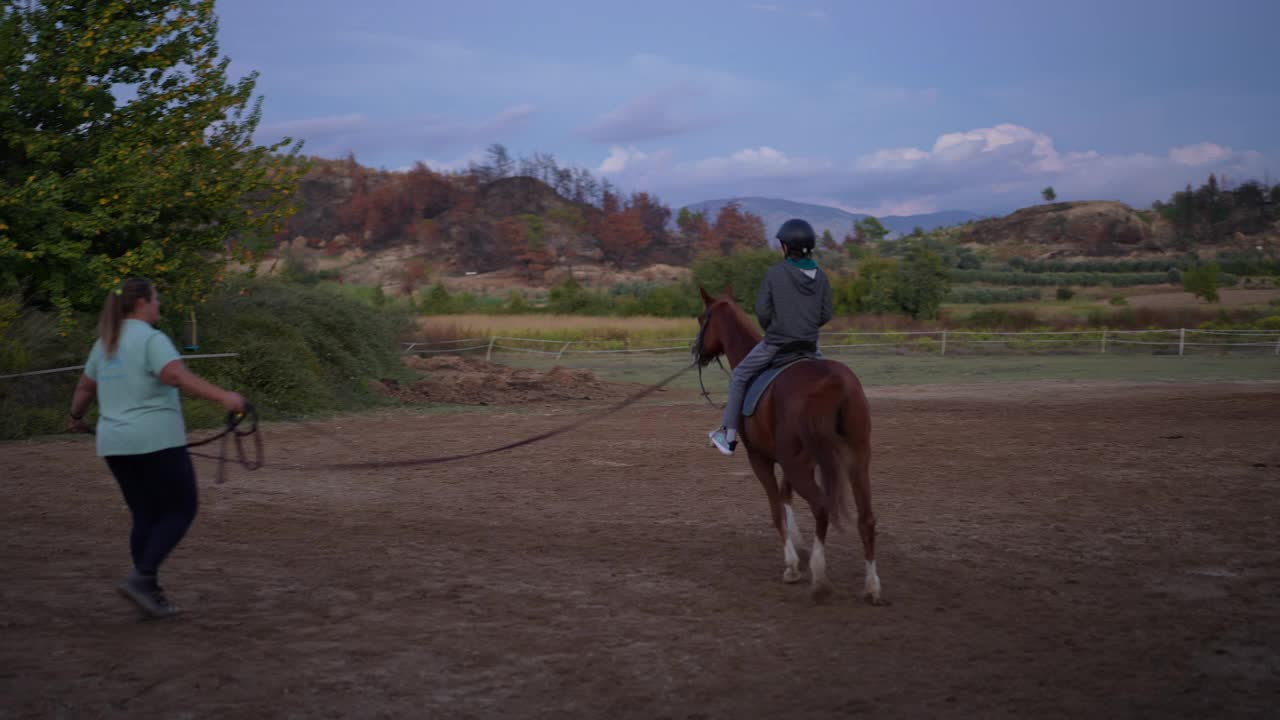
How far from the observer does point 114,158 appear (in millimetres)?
15328

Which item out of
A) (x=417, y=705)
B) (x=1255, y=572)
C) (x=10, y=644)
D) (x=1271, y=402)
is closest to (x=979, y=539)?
(x=1255, y=572)

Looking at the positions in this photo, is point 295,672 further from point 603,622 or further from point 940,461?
point 940,461

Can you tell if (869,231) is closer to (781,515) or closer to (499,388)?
(499,388)

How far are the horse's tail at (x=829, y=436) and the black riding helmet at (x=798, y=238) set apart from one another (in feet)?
3.51

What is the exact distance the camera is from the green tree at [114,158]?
14766mm

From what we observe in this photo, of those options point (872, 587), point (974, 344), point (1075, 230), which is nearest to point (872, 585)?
point (872, 587)

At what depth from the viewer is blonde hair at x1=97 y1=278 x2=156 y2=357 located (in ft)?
17.7

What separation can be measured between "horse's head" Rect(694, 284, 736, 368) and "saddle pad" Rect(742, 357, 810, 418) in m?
0.74

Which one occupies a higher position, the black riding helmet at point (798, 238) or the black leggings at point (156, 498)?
the black riding helmet at point (798, 238)

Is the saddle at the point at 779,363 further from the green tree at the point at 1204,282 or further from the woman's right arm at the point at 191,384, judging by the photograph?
the green tree at the point at 1204,282

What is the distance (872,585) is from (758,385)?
1.53 meters

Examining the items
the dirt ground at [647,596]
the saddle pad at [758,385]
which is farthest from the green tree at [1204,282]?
the saddle pad at [758,385]

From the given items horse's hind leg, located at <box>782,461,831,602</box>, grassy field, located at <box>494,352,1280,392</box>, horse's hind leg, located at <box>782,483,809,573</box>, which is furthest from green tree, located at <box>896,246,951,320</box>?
horse's hind leg, located at <box>782,461,831,602</box>

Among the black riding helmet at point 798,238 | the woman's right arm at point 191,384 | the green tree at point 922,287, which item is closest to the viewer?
the woman's right arm at point 191,384
